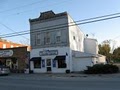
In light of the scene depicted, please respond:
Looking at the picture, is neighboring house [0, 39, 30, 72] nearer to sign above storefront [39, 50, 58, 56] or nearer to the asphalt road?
sign above storefront [39, 50, 58, 56]

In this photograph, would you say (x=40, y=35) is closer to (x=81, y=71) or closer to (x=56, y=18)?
(x=56, y=18)

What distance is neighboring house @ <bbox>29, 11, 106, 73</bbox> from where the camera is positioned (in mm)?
37312

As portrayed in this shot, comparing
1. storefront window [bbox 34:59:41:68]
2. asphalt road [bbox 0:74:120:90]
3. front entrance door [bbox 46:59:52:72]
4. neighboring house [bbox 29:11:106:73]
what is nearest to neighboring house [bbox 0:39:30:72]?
neighboring house [bbox 29:11:106:73]

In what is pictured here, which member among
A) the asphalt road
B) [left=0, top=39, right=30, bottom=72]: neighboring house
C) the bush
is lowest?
the asphalt road

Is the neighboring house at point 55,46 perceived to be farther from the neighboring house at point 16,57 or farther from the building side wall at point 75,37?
the neighboring house at point 16,57

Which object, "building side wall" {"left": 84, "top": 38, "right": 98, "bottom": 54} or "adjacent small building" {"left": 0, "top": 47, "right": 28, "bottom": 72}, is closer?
"adjacent small building" {"left": 0, "top": 47, "right": 28, "bottom": 72}

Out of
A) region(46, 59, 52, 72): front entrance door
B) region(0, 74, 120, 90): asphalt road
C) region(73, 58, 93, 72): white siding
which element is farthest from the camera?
region(46, 59, 52, 72): front entrance door

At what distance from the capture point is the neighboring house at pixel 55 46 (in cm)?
3731

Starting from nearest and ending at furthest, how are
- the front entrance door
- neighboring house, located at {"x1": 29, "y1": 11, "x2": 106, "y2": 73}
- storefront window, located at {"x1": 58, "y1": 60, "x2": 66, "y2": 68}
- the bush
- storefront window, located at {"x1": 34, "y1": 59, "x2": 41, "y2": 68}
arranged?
the bush
neighboring house, located at {"x1": 29, "y1": 11, "x2": 106, "y2": 73}
storefront window, located at {"x1": 58, "y1": 60, "x2": 66, "y2": 68}
the front entrance door
storefront window, located at {"x1": 34, "y1": 59, "x2": 41, "y2": 68}

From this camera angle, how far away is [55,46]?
3838cm

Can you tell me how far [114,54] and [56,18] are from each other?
53.0 meters

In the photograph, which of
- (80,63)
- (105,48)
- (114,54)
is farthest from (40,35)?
(114,54)

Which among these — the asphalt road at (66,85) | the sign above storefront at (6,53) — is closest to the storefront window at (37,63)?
the sign above storefront at (6,53)

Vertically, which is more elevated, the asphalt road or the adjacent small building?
the adjacent small building
